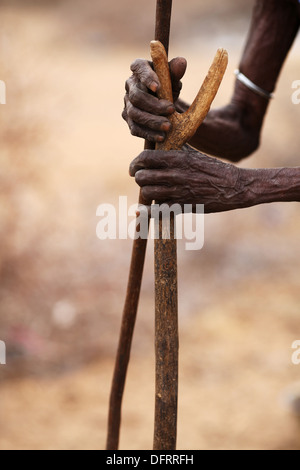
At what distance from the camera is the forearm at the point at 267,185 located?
170 centimetres

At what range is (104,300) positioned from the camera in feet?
16.3

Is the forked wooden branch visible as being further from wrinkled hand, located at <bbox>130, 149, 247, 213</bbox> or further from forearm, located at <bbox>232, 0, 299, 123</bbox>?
forearm, located at <bbox>232, 0, 299, 123</bbox>

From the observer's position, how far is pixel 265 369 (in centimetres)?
421

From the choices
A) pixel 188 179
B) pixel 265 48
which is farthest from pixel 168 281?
pixel 265 48

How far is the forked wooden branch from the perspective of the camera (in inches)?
59.7

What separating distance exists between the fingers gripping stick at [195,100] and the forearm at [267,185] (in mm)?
235

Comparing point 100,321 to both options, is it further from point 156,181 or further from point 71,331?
point 156,181

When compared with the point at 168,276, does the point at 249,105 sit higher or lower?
higher

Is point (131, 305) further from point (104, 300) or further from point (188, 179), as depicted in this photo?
point (104, 300)

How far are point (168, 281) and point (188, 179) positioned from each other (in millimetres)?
288

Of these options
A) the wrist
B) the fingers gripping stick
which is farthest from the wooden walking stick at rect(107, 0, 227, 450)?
the wrist

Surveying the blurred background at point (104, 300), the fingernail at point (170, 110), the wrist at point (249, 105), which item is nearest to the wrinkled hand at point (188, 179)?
the fingernail at point (170, 110)
